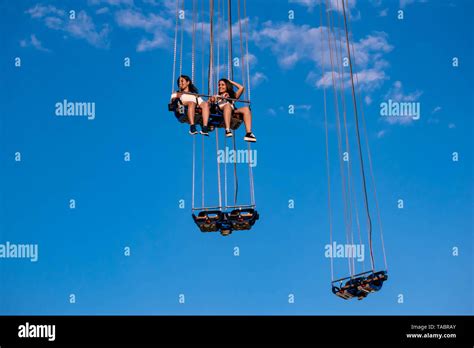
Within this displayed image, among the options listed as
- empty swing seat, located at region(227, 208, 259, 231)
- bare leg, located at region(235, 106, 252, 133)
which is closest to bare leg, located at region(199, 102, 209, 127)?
bare leg, located at region(235, 106, 252, 133)

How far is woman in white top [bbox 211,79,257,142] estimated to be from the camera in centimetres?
1641

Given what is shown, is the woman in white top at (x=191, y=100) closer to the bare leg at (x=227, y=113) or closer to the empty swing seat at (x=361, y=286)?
the bare leg at (x=227, y=113)

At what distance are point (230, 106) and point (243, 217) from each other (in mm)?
1954

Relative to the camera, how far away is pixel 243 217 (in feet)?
51.7

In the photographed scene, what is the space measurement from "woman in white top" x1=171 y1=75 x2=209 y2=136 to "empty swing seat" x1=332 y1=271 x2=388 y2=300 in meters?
3.69

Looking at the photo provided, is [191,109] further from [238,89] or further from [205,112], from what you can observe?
[238,89]

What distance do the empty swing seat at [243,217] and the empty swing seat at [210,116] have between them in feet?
5.25

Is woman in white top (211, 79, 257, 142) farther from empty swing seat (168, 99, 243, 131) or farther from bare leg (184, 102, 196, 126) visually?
bare leg (184, 102, 196, 126)

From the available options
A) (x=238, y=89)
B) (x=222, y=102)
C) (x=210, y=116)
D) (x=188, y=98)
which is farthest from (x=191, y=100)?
(x=238, y=89)
